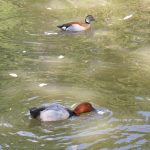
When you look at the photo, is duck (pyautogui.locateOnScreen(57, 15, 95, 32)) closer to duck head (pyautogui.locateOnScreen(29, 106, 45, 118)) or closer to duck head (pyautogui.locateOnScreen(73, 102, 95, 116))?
duck head (pyautogui.locateOnScreen(73, 102, 95, 116))

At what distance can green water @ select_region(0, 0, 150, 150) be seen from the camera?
8.39m

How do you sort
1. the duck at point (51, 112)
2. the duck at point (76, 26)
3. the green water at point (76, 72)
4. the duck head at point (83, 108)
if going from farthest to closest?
the duck at point (76, 26) < the duck head at point (83, 108) < the duck at point (51, 112) < the green water at point (76, 72)

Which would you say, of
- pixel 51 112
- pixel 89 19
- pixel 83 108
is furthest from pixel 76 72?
pixel 89 19

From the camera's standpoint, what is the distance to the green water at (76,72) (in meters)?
8.39

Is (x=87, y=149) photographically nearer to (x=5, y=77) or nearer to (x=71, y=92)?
(x=71, y=92)

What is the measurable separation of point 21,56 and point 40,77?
151cm

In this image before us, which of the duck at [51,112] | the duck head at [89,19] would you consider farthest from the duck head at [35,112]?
the duck head at [89,19]

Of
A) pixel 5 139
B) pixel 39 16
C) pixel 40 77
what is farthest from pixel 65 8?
pixel 5 139

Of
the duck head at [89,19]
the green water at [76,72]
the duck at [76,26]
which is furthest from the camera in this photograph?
the duck head at [89,19]

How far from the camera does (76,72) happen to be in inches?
442

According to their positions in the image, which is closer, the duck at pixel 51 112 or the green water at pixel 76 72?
the green water at pixel 76 72

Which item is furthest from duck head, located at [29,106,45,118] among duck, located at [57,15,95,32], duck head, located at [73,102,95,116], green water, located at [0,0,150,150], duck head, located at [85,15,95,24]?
duck head, located at [85,15,95,24]

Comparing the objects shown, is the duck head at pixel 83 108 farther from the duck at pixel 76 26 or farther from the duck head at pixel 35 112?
the duck at pixel 76 26

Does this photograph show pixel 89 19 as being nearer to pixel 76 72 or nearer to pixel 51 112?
pixel 76 72
